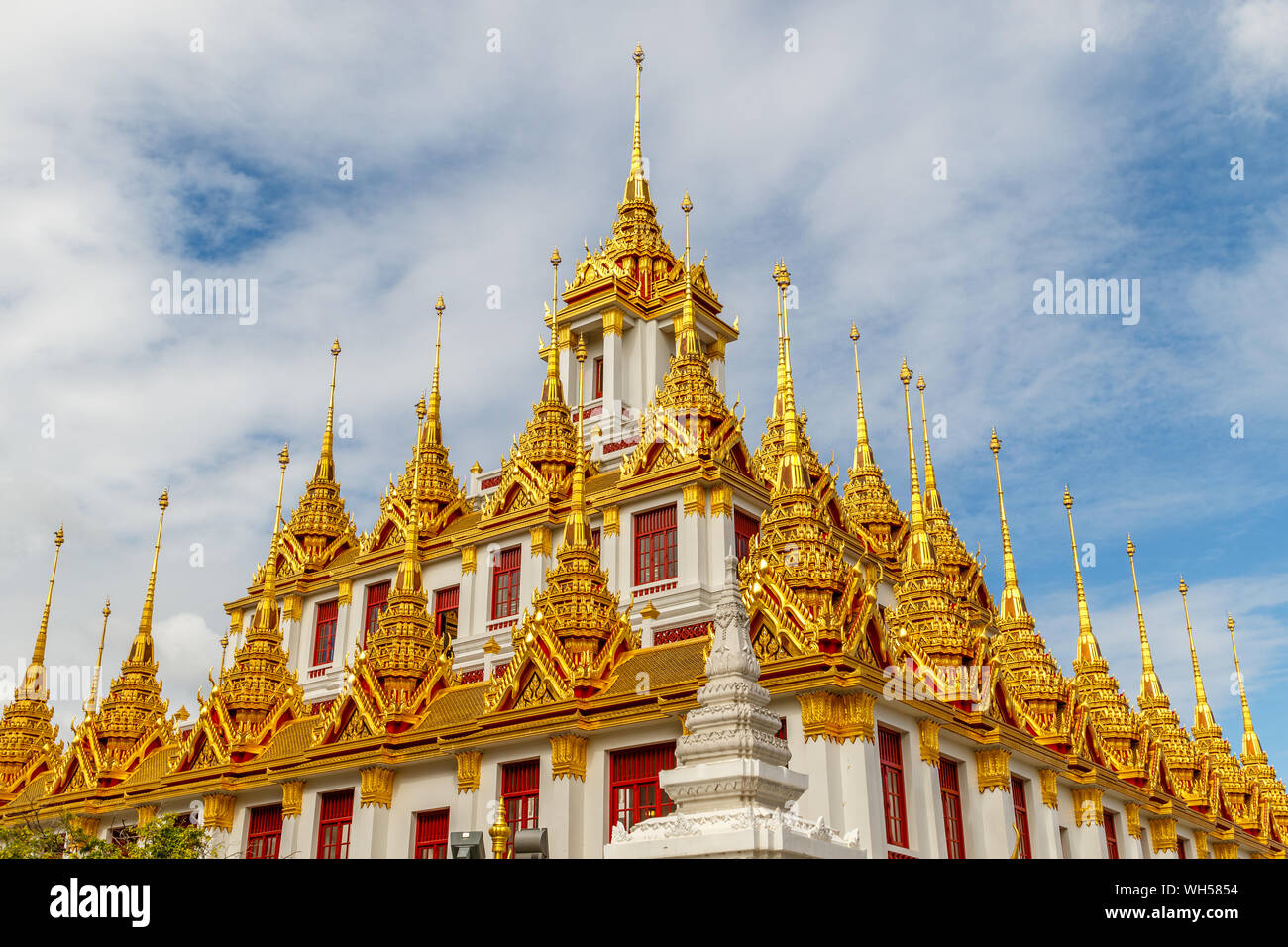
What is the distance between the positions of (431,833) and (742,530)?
11093 mm

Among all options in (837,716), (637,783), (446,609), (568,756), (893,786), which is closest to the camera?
(837,716)

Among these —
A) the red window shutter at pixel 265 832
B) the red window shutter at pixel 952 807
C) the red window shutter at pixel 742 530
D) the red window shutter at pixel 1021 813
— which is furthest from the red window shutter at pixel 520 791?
the red window shutter at pixel 1021 813

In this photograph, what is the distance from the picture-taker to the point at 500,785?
1008 inches

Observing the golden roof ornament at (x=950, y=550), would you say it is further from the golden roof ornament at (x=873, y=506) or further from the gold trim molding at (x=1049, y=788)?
the gold trim molding at (x=1049, y=788)

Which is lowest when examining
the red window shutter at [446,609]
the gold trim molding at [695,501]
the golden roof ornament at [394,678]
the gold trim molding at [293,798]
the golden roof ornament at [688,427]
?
the gold trim molding at [293,798]

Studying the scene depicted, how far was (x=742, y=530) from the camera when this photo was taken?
32.2 metres

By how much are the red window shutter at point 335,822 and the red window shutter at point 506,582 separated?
7.83m

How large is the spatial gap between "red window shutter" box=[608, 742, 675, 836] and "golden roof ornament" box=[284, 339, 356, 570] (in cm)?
2005

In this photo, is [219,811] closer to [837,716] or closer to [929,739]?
[837,716]

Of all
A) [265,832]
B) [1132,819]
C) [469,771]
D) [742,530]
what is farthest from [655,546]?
[1132,819]

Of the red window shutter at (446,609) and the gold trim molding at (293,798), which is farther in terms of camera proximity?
the red window shutter at (446,609)

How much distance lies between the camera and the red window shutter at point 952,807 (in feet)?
81.1

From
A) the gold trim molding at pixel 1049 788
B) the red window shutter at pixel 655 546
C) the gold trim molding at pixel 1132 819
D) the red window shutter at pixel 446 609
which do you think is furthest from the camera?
the red window shutter at pixel 446 609
